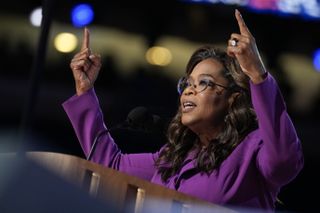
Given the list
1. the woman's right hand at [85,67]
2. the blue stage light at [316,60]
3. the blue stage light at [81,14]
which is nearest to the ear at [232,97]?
the woman's right hand at [85,67]

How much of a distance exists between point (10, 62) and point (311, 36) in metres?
3.26

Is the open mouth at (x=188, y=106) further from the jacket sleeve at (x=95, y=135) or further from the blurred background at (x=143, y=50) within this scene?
the blurred background at (x=143, y=50)

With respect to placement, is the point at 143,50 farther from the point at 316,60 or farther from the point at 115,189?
the point at 115,189

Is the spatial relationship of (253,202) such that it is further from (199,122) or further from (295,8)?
(295,8)

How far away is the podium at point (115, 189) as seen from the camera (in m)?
1.17

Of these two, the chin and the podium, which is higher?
the chin

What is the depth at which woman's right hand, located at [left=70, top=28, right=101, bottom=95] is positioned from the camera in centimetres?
189

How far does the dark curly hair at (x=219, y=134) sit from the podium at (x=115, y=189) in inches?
14.6

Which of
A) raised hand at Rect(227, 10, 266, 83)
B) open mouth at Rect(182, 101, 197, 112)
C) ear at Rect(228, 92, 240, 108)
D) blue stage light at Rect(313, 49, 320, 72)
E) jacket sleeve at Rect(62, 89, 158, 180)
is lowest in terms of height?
jacket sleeve at Rect(62, 89, 158, 180)

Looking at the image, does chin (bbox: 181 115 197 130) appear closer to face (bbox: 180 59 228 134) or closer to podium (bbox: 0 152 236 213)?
face (bbox: 180 59 228 134)

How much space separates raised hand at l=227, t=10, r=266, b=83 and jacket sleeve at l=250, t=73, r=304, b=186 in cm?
2

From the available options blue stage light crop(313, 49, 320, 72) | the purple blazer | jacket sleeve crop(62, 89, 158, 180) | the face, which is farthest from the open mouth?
blue stage light crop(313, 49, 320, 72)

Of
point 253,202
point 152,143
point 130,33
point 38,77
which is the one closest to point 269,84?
point 253,202

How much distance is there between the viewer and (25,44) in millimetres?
6859
